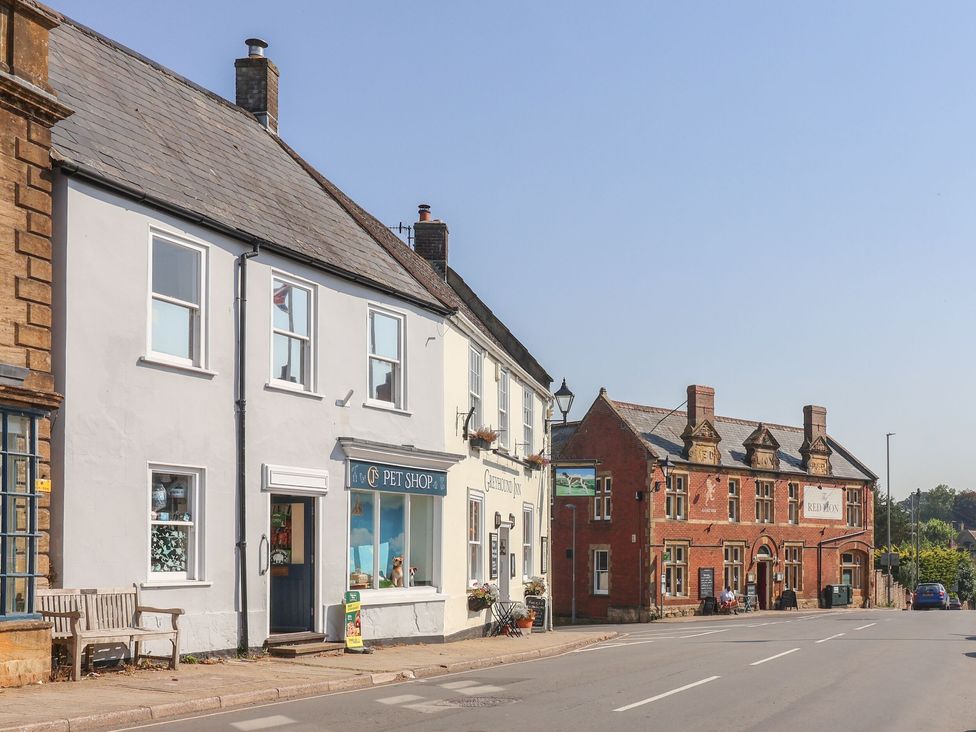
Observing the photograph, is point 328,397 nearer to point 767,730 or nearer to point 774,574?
point 767,730

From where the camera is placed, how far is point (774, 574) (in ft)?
211

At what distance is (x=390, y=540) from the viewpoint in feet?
71.4

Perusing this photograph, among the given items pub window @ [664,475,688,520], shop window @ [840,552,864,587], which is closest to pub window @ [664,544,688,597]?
pub window @ [664,475,688,520]

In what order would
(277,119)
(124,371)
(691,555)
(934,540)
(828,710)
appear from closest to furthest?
1. (828,710)
2. (124,371)
3. (277,119)
4. (691,555)
5. (934,540)

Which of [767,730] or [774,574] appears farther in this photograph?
[774,574]

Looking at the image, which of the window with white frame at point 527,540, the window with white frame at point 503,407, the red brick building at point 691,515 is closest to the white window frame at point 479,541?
the window with white frame at point 503,407

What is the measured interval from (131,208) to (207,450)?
366cm

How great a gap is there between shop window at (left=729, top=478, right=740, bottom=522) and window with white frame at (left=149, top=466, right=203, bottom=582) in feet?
160

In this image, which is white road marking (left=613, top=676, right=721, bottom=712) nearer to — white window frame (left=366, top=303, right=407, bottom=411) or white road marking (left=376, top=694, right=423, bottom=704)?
white road marking (left=376, top=694, right=423, bottom=704)

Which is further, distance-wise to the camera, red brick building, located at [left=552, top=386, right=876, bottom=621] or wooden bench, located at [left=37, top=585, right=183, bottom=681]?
red brick building, located at [left=552, top=386, right=876, bottom=621]

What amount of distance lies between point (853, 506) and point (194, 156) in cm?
6042

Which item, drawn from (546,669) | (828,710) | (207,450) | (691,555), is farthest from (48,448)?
(691,555)

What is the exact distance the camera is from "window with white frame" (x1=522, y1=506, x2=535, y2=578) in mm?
31812

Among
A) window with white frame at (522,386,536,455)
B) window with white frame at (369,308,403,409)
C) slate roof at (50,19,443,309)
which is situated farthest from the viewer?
window with white frame at (522,386,536,455)
